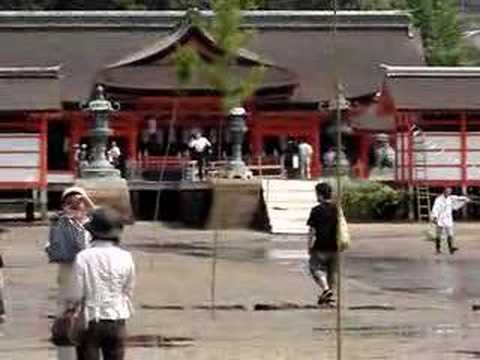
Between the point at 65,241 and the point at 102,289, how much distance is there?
2662 millimetres

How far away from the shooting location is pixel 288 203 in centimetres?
3584

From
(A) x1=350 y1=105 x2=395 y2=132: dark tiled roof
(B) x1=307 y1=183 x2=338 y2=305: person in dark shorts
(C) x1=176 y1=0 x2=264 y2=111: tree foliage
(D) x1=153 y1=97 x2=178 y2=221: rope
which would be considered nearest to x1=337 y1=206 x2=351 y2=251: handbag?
(B) x1=307 y1=183 x2=338 y2=305: person in dark shorts

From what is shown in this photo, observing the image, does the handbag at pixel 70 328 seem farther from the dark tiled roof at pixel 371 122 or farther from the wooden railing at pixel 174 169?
the dark tiled roof at pixel 371 122

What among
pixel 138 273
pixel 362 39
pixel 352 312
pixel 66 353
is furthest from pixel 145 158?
pixel 66 353

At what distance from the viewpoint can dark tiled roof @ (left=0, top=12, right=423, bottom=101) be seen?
4709 cm

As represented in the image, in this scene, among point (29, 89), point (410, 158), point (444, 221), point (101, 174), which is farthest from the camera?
point (410, 158)

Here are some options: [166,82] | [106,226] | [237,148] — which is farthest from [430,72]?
[106,226]

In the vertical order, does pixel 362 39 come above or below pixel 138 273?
above

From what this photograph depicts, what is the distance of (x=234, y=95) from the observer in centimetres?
1334

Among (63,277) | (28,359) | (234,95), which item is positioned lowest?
(28,359)

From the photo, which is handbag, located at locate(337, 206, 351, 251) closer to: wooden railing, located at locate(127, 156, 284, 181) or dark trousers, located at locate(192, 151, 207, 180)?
wooden railing, located at locate(127, 156, 284, 181)

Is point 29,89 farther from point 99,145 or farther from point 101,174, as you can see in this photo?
point 101,174

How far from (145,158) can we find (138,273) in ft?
61.5

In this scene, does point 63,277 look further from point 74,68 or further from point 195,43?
point 74,68
